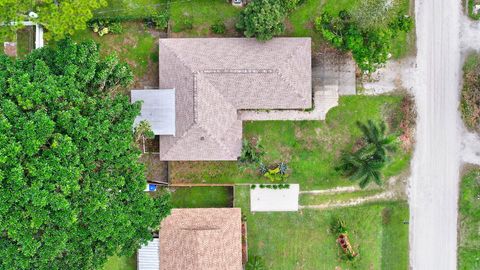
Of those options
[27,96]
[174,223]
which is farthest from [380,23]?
[27,96]

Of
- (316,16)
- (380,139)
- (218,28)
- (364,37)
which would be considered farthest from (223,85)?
(380,139)

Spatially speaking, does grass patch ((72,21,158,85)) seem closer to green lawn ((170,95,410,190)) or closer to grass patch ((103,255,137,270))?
green lawn ((170,95,410,190))

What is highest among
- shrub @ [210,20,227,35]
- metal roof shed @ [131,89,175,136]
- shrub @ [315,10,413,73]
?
shrub @ [210,20,227,35]

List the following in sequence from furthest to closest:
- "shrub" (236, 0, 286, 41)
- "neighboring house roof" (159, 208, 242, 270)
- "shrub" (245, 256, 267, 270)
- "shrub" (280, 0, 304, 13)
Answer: "shrub" (245, 256, 267, 270)
"shrub" (280, 0, 304, 13)
"neighboring house roof" (159, 208, 242, 270)
"shrub" (236, 0, 286, 41)

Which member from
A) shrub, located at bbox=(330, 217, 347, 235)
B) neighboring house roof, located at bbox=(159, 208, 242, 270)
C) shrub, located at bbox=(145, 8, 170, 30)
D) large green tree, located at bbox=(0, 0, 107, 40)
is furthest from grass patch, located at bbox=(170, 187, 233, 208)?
large green tree, located at bbox=(0, 0, 107, 40)

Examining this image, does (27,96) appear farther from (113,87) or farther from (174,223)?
(174,223)

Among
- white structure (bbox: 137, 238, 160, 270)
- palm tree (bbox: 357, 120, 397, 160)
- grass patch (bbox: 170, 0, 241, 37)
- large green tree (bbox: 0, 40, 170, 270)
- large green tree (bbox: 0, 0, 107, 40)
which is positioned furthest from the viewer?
grass patch (bbox: 170, 0, 241, 37)
